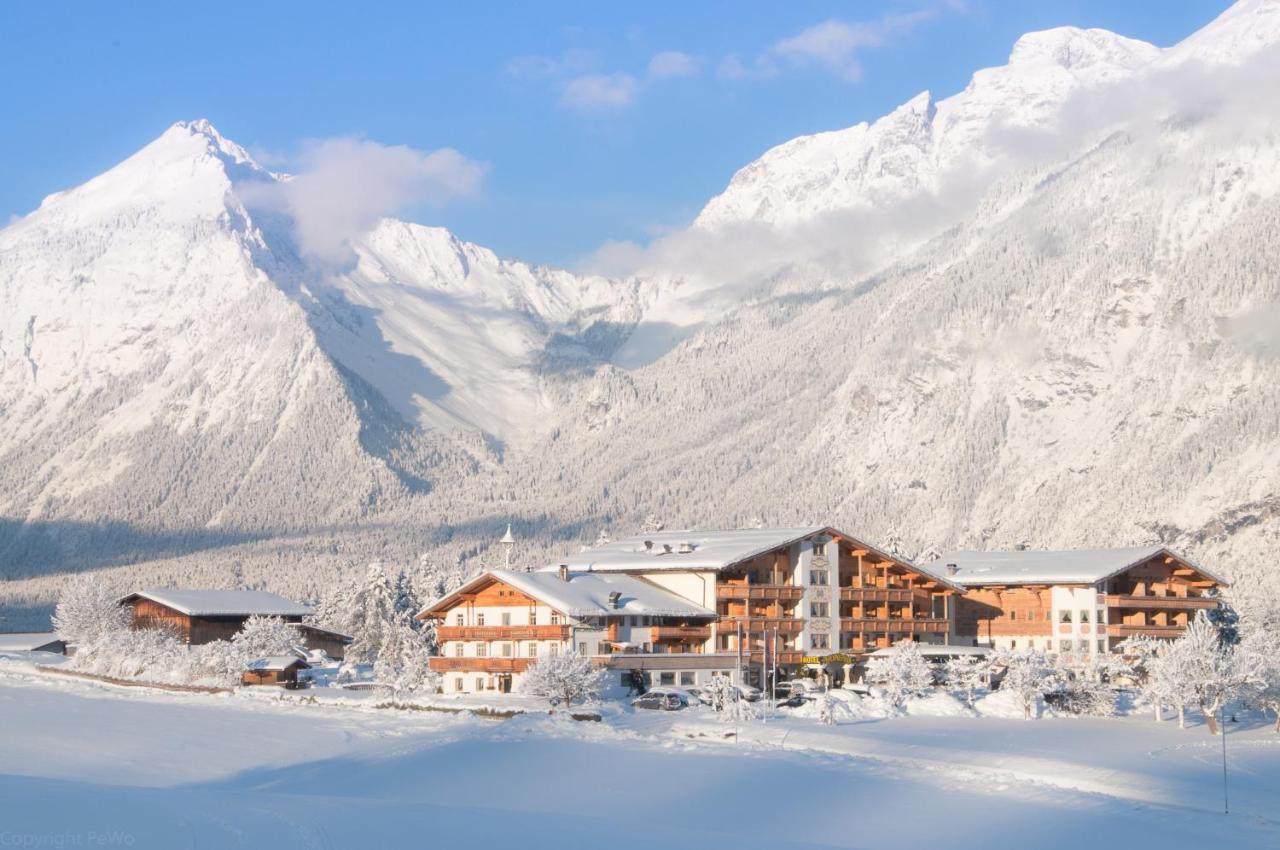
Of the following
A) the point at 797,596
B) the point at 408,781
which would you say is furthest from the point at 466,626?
the point at 408,781

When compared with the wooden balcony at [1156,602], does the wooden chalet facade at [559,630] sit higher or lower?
lower

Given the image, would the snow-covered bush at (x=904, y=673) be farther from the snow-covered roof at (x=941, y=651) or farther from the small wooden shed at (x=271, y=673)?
the small wooden shed at (x=271, y=673)

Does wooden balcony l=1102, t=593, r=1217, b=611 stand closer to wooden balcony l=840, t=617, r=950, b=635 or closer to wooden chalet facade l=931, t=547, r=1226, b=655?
wooden chalet facade l=931, t=547, r=1226, b=655

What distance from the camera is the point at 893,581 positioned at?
114062 mm

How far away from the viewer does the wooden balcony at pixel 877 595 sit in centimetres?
10906

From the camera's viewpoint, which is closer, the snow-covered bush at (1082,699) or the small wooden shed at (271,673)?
the snow-covered bush at (1082,699)

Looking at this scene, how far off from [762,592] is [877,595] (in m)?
10.9

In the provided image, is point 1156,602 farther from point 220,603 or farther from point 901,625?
point 220,603

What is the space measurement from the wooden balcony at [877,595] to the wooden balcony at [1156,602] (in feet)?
45.5

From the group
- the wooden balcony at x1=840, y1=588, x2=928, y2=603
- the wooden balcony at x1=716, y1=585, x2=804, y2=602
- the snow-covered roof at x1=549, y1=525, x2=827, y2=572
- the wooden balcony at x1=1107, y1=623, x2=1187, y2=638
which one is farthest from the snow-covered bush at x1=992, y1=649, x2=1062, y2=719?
the wooden balcony at x1=1107, y1=623, x2=1187, y2=638

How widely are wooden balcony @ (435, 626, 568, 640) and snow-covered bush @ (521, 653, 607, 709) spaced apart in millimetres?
9650

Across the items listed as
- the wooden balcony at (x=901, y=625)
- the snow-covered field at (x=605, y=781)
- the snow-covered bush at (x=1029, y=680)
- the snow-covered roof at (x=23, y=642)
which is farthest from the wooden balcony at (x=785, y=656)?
the snow-covered roof at (x=23, y=642)

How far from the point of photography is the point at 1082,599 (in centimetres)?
11569

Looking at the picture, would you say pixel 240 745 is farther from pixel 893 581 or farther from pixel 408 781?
pixel 893 581
